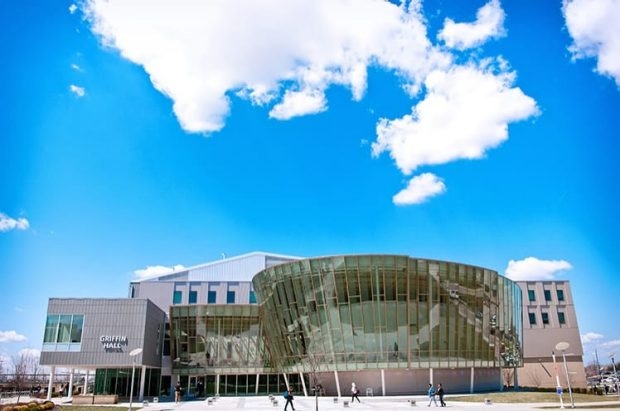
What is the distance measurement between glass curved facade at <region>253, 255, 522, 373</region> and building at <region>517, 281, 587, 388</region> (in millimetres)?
35699

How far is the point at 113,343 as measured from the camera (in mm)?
45312

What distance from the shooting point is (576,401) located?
35875mm

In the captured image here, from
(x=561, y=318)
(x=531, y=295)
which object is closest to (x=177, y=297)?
(x=531, y=295)

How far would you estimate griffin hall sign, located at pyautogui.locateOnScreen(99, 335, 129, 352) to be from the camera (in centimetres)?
4516

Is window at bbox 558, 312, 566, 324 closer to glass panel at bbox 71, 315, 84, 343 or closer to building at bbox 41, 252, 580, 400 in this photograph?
building at bbox 41, 252, 580, 400

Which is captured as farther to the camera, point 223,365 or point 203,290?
point 203,290

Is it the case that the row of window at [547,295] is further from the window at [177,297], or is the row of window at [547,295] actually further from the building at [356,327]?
the window at [177,297]

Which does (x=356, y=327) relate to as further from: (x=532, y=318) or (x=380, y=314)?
(x=532, y=318)

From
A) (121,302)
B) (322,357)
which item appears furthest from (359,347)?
(121,302)

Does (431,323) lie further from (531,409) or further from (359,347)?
(531,409)

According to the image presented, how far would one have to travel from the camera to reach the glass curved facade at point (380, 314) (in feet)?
144

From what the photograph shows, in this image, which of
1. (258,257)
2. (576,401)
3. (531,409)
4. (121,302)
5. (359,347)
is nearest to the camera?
(531,409)

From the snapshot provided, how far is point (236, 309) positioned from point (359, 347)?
20854mm

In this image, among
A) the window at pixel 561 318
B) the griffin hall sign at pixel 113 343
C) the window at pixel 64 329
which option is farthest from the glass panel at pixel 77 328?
the window at pixel 561 318
